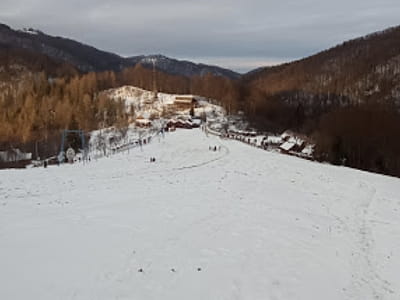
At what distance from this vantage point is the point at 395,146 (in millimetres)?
55031

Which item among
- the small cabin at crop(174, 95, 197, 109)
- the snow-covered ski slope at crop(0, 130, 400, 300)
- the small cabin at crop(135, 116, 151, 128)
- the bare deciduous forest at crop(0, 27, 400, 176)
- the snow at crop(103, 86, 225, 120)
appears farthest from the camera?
the small cabin at crop(174, 95, 197, 109)

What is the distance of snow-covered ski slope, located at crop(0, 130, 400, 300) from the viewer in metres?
9.94

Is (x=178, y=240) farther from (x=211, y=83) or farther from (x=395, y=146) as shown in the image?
(x=211, y=83)

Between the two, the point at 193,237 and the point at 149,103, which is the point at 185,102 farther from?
the point at 193,237

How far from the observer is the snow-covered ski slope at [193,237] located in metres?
9.94

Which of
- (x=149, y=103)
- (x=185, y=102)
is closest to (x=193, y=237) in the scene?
(x=185, y=102)

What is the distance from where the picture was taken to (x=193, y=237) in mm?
13109

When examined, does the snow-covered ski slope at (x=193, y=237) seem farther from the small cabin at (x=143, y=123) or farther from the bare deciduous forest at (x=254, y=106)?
the small cabin at (x=143, y=123)

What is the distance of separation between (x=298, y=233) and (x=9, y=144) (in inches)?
3473

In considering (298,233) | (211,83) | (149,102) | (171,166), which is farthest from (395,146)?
(211,83)

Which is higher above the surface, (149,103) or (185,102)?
(185,102)

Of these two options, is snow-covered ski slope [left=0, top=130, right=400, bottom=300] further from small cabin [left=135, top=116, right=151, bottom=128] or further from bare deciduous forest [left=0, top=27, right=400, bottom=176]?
small cabin [left=135, top=116, right=151, bottom=128]

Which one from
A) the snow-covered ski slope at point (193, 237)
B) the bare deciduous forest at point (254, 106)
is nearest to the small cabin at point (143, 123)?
the bare deciduous forest at point (254, 106)

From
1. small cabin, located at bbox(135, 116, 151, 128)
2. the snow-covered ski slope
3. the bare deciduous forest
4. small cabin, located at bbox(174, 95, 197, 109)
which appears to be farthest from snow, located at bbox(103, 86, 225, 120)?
the snow-covered ski slope
